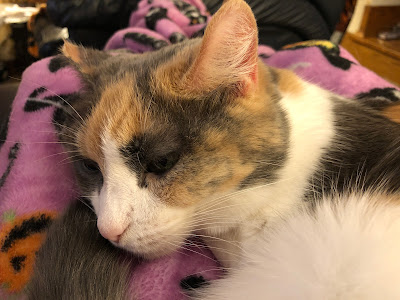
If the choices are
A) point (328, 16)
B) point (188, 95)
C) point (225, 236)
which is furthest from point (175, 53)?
point (328, 16)

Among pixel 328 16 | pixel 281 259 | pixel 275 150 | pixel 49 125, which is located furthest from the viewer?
pixel 328 16

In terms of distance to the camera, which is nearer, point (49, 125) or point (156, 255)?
point (156, 255)

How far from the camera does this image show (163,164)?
57 cm

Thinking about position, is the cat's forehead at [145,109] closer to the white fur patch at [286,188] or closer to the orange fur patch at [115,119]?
the orange fur patch at [115,119]

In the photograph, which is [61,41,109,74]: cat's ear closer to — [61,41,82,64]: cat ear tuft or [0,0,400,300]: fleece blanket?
[61,41,82,64]: cat ear tuft

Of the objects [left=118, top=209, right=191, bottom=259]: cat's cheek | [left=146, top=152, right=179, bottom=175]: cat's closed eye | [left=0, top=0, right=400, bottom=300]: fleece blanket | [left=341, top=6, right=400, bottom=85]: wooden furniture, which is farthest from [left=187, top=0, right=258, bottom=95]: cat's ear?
[left=341, top=6, right=400, bottom=85]: wooden furniture

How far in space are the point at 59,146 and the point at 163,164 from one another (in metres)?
0.43

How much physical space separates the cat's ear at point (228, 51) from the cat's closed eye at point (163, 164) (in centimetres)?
12

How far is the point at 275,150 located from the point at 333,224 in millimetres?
160

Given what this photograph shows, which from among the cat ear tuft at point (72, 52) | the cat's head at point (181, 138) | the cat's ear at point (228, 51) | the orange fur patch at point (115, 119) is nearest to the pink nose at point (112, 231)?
the cat's head at point (181, 138)

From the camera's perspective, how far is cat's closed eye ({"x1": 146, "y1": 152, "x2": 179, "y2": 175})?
57cm

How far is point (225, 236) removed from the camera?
2.29 feet

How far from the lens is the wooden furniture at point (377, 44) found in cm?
230

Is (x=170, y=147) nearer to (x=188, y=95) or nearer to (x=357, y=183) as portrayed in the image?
(x=188, y=95)
